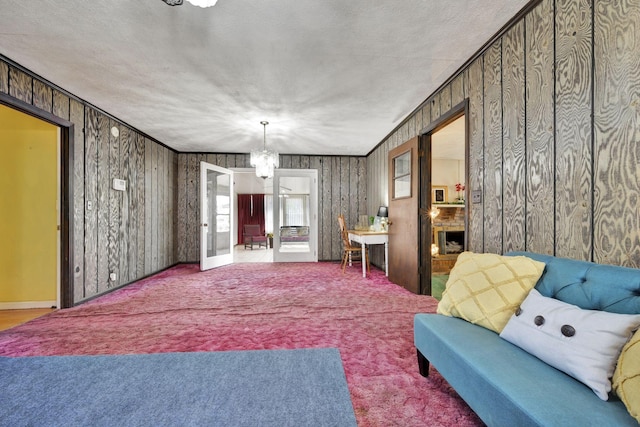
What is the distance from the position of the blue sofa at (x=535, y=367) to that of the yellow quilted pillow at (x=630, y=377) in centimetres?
5

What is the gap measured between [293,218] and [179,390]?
17.8ft

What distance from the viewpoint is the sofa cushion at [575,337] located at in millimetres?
975

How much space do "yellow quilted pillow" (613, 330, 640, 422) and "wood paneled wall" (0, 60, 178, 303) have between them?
4.42m

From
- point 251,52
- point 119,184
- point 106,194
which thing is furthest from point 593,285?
point 119,184

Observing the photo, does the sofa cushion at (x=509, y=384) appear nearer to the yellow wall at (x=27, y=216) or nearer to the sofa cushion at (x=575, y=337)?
the sofa cushion at (x=575, y=337)

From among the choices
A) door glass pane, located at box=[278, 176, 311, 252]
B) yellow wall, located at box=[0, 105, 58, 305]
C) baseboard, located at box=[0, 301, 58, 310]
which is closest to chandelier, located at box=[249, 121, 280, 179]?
door glass pane, located at box=[278, 176, 311, 252]

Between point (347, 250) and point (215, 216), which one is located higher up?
point (215, 216)

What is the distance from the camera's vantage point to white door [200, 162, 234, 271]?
16.9 feet

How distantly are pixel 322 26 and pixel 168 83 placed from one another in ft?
6.07

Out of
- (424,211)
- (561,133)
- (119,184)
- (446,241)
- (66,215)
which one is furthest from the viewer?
(446,241)

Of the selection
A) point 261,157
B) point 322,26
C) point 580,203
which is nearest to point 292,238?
point 261,157

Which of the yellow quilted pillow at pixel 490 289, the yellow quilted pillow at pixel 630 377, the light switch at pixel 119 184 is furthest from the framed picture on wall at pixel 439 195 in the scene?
the light switch at pixel 119 184

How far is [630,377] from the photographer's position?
874 mm

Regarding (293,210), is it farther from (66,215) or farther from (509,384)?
(509,384)
